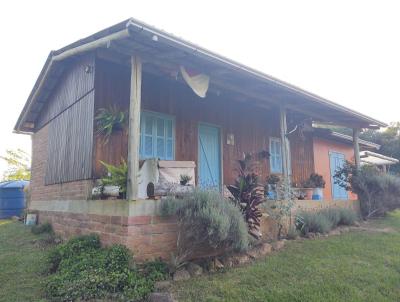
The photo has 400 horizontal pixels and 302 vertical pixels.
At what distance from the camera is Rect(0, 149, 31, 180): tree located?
758 inches

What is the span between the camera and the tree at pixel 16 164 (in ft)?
63.2

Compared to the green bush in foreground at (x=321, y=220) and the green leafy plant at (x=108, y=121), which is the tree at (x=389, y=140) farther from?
the green leafy plant at (x=108, y=121)

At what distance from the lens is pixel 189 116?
24.3 ft

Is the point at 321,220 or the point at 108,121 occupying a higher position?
the point at 108,121

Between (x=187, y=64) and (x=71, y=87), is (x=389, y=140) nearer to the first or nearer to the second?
(x=187, y=64)

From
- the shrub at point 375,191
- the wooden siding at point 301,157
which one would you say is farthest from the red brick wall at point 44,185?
the shrub at point 375,191

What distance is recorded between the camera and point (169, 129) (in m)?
6.99

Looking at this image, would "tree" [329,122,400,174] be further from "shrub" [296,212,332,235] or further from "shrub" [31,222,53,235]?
"shrub" [31,222,53,235]

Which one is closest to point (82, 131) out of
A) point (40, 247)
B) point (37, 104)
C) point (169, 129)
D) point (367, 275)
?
point (169, 129)

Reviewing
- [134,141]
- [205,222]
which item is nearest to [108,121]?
[134,141]

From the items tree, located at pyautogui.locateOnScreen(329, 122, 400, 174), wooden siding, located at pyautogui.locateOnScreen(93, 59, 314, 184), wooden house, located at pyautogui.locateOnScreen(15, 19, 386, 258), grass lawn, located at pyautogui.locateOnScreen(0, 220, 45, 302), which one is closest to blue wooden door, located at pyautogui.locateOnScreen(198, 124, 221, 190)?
wooden house, located at pyautogui.locateOnScreen(15, 19, 386, 258)

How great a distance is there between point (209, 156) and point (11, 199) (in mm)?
9009

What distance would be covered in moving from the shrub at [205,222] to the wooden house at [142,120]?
253mm

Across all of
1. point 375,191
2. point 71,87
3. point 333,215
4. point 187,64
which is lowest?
point 333,215
